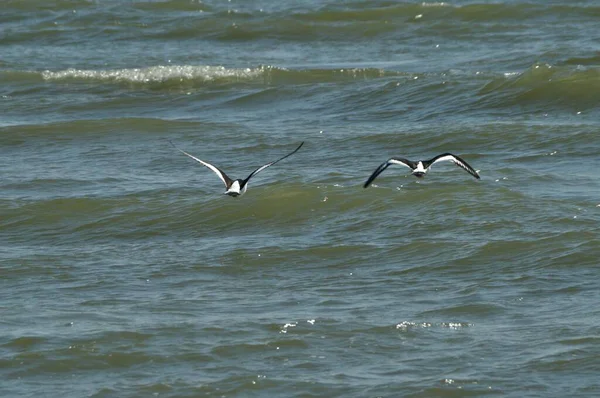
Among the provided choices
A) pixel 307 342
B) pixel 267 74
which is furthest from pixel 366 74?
pixel 307 342

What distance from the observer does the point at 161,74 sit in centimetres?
2358

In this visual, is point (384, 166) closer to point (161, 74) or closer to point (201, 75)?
point (201, 75)

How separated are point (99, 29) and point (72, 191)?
14.0m

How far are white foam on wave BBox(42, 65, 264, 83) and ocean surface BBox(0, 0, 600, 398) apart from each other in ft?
0.22

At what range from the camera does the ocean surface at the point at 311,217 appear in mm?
9430

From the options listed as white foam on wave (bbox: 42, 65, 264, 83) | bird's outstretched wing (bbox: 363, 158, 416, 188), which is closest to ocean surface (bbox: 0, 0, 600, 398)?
white foam on wave (bbox: 42, 65, 264, 83)

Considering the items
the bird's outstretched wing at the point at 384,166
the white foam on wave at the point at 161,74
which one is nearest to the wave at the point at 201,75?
the white foam on wave at the point at 161,74

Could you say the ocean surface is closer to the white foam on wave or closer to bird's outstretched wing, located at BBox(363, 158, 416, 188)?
the white foam on wave

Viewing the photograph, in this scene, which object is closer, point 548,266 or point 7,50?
point 548,266

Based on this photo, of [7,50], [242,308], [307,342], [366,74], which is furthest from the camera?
[7,50]

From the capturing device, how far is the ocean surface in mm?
9430

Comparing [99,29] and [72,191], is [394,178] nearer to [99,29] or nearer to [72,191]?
[72,191]

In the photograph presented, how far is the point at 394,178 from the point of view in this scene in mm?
15438

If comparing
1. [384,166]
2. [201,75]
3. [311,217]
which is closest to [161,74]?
[201,75]
